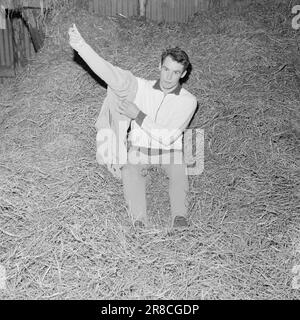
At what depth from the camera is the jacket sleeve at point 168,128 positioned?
2.84 m

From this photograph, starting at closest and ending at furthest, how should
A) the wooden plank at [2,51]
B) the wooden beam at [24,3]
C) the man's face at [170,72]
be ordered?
1. the man's face at [170,72]
2. the wooden beam at [24,3]
3. the wooden plank at [2,51]

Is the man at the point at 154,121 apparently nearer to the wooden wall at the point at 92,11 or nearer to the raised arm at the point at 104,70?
the raised arm at the point at 104,70

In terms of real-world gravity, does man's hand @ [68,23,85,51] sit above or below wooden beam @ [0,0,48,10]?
below

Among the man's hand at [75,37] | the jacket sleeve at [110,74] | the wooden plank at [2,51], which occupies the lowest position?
the jacket sleeve at [110,74]

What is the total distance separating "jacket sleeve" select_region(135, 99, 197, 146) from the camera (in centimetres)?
284

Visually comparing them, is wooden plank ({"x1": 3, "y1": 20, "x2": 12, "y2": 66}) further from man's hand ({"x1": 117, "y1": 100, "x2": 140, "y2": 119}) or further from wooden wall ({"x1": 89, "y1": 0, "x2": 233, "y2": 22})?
man's hand ({"x1": 117, "y1": 100, "x2": 140, "y2": 119})

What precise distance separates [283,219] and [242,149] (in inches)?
29.8

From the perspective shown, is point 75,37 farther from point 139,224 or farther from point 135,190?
point 139,224

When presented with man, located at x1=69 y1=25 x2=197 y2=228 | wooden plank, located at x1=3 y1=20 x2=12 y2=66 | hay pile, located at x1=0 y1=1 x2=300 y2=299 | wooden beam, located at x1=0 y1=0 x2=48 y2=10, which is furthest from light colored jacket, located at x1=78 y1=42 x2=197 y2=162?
wooden plank, located at x1=3 y1=20 x2=12 y2=66

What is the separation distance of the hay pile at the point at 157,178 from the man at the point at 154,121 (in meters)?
0.15

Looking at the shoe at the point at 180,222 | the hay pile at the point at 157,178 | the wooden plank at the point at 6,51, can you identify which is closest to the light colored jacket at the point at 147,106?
the hay pile at the point at 157,178

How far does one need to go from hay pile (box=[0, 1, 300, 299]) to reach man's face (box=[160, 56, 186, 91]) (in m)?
0.71

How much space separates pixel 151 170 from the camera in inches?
125

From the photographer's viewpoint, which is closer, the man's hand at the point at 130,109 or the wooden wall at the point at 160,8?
the man's hand at the point at 130,109
